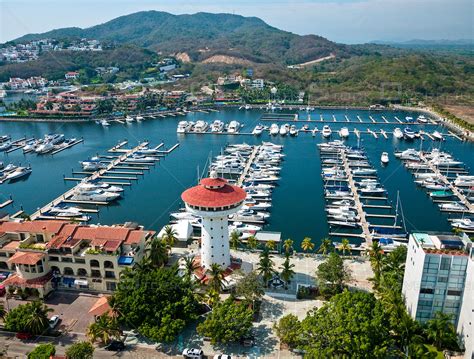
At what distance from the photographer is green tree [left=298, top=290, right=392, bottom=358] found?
32.4 meters

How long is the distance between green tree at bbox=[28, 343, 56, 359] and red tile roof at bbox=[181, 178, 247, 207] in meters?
18.6

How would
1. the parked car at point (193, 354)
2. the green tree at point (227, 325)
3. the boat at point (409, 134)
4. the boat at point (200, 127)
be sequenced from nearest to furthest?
1. the parked car at point (193, 354)
2. the green tree at point (227, 325)
3. the boat at point (409, 134)
4. the boat at point (200, 127)

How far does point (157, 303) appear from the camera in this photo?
3903 cm

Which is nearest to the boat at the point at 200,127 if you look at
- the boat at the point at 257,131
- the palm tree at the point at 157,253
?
the boat at the point at 257,131

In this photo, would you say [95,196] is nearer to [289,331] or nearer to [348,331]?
[289,331]

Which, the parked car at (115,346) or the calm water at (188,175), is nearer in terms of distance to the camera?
the parked car at (115,346)

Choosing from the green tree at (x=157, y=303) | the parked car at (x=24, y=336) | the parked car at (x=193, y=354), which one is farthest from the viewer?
the parked car at (x=24, y=336)

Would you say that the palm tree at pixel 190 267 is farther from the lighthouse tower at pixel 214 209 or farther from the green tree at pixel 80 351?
the green tree at pixel 80 351

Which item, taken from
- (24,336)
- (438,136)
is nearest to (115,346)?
(24,336)

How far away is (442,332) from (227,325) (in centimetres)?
1876

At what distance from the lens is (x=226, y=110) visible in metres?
180

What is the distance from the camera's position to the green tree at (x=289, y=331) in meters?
36.5

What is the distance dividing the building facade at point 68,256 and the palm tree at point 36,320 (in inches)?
252

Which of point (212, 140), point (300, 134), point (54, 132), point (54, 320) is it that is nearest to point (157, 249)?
point (54, 320)
